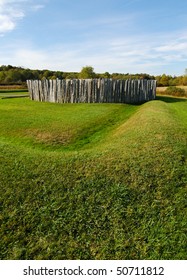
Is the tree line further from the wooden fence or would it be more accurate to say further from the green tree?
the wooden fence

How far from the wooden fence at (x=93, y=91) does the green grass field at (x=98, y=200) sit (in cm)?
1136

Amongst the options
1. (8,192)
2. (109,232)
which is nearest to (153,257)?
(109,232)

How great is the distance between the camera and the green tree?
50.6 m

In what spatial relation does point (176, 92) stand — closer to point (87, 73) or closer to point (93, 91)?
point (93, 91)

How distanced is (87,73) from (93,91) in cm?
3414

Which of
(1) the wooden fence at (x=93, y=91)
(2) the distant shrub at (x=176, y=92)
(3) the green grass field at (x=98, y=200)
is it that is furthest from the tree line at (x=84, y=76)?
(3) the green grass field at (x=98, y=200)

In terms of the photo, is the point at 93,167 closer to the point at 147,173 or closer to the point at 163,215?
the point at 147,173

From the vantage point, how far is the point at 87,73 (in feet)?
171

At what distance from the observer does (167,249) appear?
4305mm

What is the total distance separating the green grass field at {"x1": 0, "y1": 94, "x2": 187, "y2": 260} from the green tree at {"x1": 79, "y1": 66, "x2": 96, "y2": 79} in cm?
4387

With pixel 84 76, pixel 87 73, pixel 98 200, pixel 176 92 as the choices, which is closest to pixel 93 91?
pixel 176 92

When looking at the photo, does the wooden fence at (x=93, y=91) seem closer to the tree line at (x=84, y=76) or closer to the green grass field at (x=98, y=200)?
the green grass field at (x=98, y=200)

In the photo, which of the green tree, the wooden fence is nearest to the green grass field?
the wooden fence
